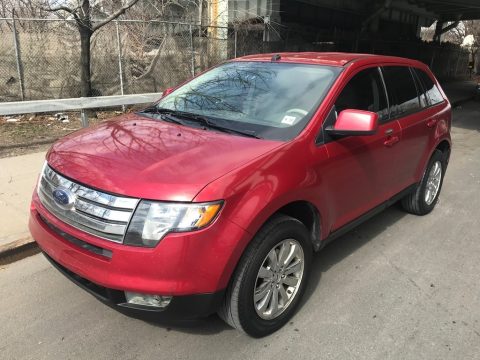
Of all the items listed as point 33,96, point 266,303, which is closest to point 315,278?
point 266,303

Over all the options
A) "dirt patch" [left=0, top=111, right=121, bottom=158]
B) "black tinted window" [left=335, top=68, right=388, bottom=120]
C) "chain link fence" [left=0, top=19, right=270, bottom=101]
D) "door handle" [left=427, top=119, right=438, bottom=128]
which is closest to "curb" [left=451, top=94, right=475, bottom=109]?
"chain link fence" [left=0, top=19, right=270, bottom=101]

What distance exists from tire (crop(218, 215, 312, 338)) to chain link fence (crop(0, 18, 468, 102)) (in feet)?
29.7

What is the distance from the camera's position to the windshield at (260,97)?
3199mm

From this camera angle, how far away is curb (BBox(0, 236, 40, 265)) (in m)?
3.88

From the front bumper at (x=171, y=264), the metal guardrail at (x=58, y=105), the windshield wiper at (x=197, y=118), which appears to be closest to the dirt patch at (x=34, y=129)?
the metal guardrail at (x=58, y=105)

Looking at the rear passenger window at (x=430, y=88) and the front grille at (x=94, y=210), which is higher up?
the rear passenger window at (x=430, y=88)

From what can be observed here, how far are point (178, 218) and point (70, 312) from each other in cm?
138

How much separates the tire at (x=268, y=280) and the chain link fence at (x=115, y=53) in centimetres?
904

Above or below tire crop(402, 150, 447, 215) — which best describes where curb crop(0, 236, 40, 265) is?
below

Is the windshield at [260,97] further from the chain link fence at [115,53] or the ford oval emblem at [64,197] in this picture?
the chain link fence at [115,53]

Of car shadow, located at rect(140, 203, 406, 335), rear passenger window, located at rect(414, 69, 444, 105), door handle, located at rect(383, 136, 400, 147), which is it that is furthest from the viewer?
rear passenger window, located at rect(414, 69, 444, 105)

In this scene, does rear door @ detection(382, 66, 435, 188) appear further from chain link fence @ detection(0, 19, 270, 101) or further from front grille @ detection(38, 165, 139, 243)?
chain link fence @ detection(0, 19, 270, 101)

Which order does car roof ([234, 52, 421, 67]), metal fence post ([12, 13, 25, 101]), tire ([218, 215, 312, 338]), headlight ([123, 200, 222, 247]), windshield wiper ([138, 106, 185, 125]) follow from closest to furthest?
headlight ([123, 200, 222, 247])
tire ([218, 215, 312, 338])
windshield wiper ([138, 106, 185, 125])
car roof ([234, 52, 421, 67])
metal fence post ([12, 13, 25, 101])

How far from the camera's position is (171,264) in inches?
93.0
